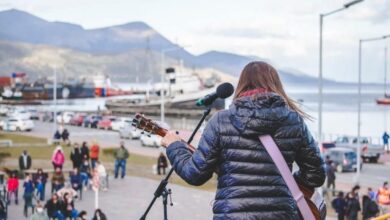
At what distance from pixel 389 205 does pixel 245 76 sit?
1780cm

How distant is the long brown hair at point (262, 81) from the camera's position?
13.3ft

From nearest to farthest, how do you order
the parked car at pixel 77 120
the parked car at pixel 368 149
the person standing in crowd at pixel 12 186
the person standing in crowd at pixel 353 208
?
1. the person standing in crowd at pixel 353 208
2. the person standing in crowd at pixel 12 186
3. the parked car at pixel 368 149
4. the parked car at pixel 77 120

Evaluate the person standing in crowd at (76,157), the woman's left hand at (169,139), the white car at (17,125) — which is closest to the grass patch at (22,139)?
the white car at (17,125)

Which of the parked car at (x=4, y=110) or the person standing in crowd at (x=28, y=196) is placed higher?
the parked car at (x=4, y=110)

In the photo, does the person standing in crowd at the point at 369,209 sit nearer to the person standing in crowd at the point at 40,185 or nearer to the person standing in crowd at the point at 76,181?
the person standing in crowd at the point at 76,181

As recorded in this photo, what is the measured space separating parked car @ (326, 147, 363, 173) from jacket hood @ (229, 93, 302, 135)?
97.8ft

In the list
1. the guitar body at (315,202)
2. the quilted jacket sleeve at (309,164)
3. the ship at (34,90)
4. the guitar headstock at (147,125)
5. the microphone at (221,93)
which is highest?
the ship at (34,90)

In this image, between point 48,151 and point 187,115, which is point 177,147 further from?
point 187,115

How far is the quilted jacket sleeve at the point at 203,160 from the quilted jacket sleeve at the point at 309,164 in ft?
1.38

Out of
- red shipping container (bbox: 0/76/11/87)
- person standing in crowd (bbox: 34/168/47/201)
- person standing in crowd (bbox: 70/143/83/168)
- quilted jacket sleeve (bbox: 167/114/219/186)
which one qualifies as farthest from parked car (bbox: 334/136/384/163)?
red shipping container (bbox: 0/76/11/87)

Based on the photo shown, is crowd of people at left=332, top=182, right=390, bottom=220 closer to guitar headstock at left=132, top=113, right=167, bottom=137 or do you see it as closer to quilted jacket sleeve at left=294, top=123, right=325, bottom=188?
guitar headstock at left=132, top=113, right=167, bottom=137

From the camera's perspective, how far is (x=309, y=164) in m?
4.07

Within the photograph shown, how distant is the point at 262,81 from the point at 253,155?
0.41 meters

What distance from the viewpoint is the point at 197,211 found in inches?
915
